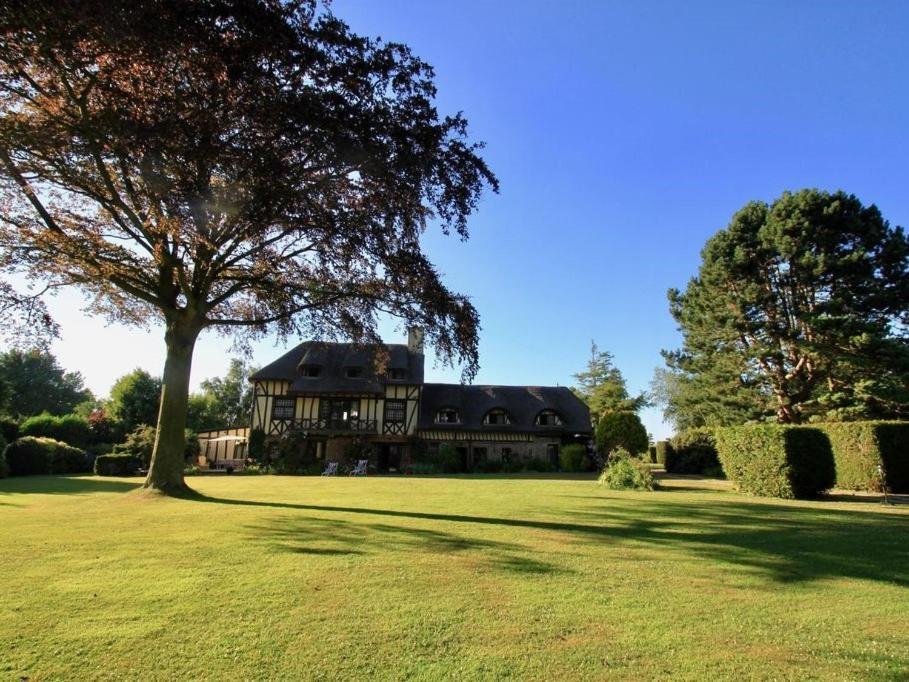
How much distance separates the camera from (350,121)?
8.06m

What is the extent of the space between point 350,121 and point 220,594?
680cm

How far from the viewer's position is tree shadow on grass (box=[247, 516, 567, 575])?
550 centimetres

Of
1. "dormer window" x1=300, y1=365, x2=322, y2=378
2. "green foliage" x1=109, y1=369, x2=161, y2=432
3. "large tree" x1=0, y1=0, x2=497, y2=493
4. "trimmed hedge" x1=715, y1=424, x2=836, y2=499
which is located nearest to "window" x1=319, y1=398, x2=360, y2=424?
"dormer window" x1=300, y1=365, x2=322, y2=378

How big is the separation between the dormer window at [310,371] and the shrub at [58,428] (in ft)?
44.0

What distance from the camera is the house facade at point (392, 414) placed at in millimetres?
29750

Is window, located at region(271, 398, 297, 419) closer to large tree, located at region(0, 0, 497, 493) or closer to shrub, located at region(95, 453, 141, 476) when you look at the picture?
shrub, located at region(95, 453, 141, 476)

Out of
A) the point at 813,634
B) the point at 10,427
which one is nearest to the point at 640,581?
the point at 813,634

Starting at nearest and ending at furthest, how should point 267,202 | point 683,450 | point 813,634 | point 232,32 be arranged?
point 813,634 → point 232,32 → point 267,202 → point 683,450

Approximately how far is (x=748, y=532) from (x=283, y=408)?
87.9 feet

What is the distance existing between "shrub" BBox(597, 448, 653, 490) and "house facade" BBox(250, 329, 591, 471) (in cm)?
1552

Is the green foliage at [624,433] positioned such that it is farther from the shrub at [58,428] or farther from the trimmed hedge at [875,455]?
the shrub at [58,428]

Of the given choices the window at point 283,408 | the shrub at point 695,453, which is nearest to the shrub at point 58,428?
the window at point 283,408

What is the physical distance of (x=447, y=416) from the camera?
3203 cm

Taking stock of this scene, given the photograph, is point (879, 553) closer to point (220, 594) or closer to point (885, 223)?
point (220, 594)
